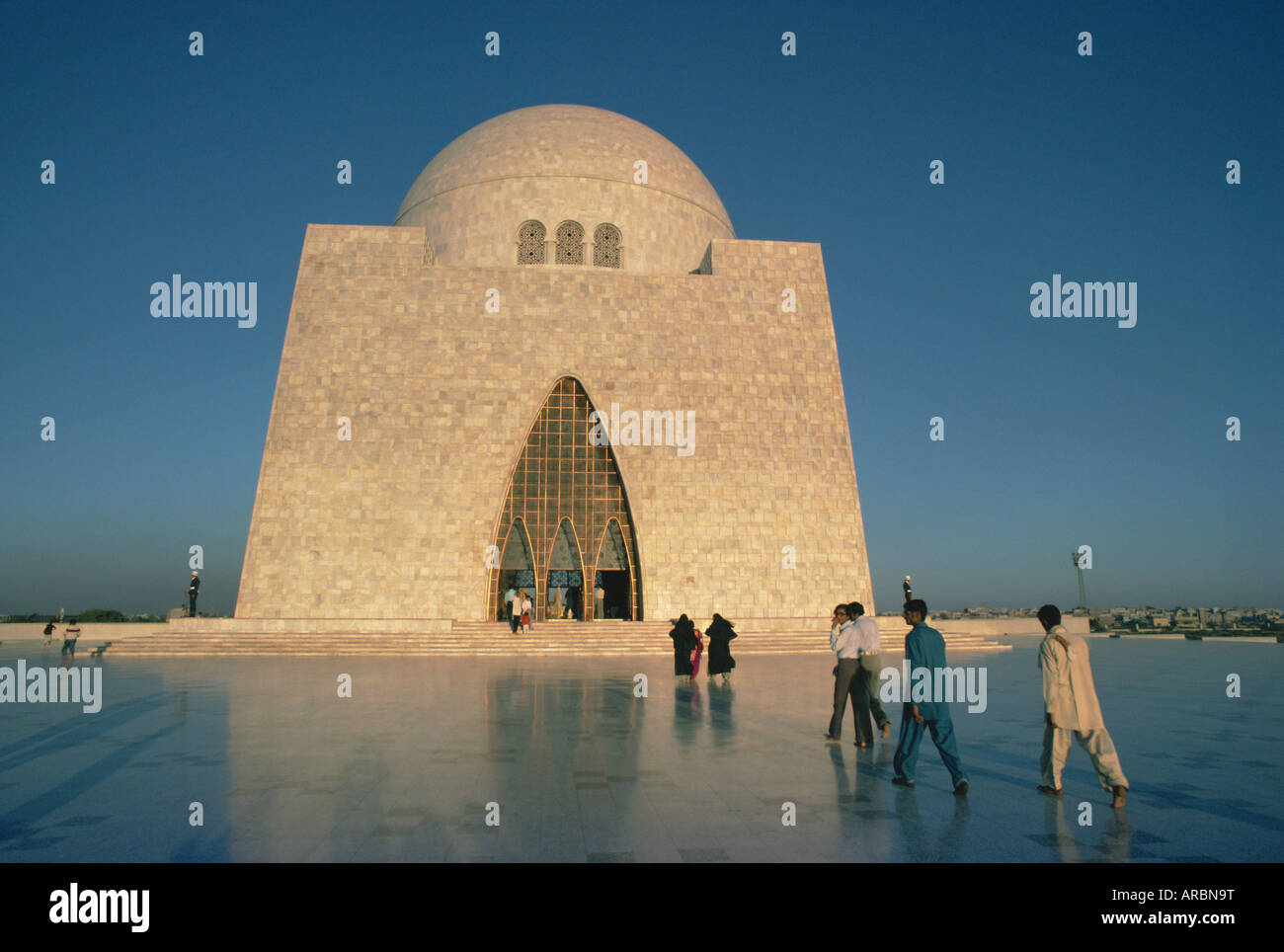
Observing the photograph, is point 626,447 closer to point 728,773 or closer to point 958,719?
point 958,719

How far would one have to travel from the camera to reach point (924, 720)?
15.5 ft

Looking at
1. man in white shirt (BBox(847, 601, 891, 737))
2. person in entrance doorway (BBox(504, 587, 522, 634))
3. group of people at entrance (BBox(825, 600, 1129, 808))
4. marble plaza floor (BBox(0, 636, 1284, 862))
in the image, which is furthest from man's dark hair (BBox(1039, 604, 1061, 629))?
person in entrance doorway (BBox(504, 587, 522, 634))

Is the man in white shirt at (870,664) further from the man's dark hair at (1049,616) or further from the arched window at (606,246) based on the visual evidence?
the arched window at (606,246)

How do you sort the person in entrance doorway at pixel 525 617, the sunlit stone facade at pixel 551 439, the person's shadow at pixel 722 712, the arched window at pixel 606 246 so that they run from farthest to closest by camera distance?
the arched window at pixel 606 246, the sunlit stone facade at pixel 551 439, the person in entrance doorway at pixel 525 617, the person's shadow at pixel 722 712

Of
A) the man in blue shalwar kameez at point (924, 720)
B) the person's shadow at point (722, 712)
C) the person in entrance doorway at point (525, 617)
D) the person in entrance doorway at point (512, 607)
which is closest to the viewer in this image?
the man in blue shalwar kameez at point (924, 720)

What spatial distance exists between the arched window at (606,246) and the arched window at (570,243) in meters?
0.44

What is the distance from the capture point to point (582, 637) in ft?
56.9

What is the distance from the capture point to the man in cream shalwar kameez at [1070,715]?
4.33 m

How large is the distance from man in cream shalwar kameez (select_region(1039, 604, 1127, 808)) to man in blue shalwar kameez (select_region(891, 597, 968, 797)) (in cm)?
52

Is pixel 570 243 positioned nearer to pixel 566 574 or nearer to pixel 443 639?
pixel 566 574

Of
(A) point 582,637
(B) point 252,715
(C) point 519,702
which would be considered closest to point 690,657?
(C) point 519,702

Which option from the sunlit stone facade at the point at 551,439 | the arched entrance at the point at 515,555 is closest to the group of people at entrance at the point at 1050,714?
the sunlit stone facade at the point at 551,439
